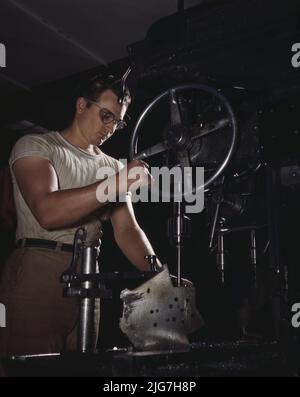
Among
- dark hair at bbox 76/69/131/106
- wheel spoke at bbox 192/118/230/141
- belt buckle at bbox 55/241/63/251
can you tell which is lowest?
belt buckle at bbox 55/241/63/251

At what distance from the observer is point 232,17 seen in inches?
62.1

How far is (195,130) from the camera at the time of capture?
1527 mm

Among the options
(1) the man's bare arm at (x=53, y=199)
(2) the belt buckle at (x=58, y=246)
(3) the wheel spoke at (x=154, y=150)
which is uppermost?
(3) the wheel spoke at (x=154, y=150)

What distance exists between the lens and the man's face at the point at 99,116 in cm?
196

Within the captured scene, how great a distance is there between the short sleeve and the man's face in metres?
0.24

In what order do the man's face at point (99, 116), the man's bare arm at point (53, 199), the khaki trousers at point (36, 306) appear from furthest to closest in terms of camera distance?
the man's face at point (99, 116), the khaki trousers at point (36, 306), the man's bare arm at point (53, 199)

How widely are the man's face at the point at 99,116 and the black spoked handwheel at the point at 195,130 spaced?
1.10 feet

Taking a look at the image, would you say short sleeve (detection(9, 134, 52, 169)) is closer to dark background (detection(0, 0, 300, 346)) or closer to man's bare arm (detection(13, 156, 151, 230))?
man's bare arm (detection(13, 156, 151, 230))

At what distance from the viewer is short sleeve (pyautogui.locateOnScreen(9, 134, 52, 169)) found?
1740mm

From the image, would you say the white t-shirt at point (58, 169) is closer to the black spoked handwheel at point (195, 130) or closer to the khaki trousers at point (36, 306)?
the khaki trousers at point (36, 306)

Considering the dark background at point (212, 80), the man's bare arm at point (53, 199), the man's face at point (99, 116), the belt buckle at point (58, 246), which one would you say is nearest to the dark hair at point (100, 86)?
the man's face at point (99, 116)

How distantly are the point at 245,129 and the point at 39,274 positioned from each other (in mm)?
933

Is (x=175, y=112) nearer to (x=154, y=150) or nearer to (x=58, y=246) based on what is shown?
(x=154, y=150)

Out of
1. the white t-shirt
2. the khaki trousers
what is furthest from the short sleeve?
the khaki trousers
